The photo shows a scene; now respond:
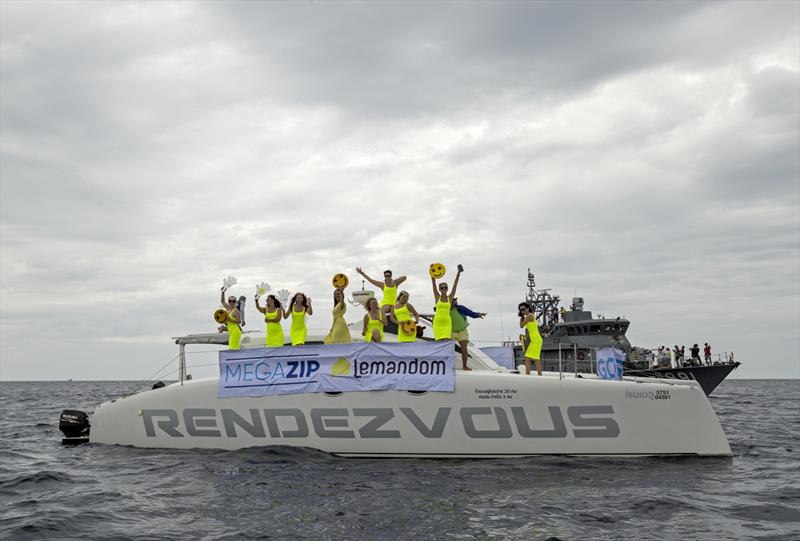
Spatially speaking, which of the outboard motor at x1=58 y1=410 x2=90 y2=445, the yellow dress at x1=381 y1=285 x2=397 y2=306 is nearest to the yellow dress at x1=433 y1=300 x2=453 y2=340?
the yellow dress at x1=381 y1=285 x2=397 y2=306

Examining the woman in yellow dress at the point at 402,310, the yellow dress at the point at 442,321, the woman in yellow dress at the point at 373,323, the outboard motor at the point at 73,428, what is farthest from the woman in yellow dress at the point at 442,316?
the outboard motor at the point at 73,428

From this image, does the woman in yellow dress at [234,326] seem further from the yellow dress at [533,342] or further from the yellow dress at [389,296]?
the yellow dress at [533,342]

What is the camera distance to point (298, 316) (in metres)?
10.1

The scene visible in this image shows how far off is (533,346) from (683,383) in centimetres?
225

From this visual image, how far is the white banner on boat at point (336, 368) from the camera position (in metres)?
9.19

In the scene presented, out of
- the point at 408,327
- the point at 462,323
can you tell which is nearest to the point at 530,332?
the point at 462,323

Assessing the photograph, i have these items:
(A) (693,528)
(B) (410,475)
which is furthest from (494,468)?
(A) (693,528)

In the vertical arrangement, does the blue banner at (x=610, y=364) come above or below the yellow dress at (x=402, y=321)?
below

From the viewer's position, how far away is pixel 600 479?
308 inches

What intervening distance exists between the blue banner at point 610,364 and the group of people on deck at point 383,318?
126 centimetres

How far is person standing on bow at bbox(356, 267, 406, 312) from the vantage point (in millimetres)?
10522

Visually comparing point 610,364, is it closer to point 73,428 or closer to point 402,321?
point 402,321

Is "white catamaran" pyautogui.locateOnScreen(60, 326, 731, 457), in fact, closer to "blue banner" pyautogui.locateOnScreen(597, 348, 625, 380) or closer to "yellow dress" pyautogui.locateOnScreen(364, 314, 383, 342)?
"blue banner" pyautogui.locateOnScreen(597, 348, 625, 380)

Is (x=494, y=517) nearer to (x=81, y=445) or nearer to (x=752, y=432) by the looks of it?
(x=81, y=445)
